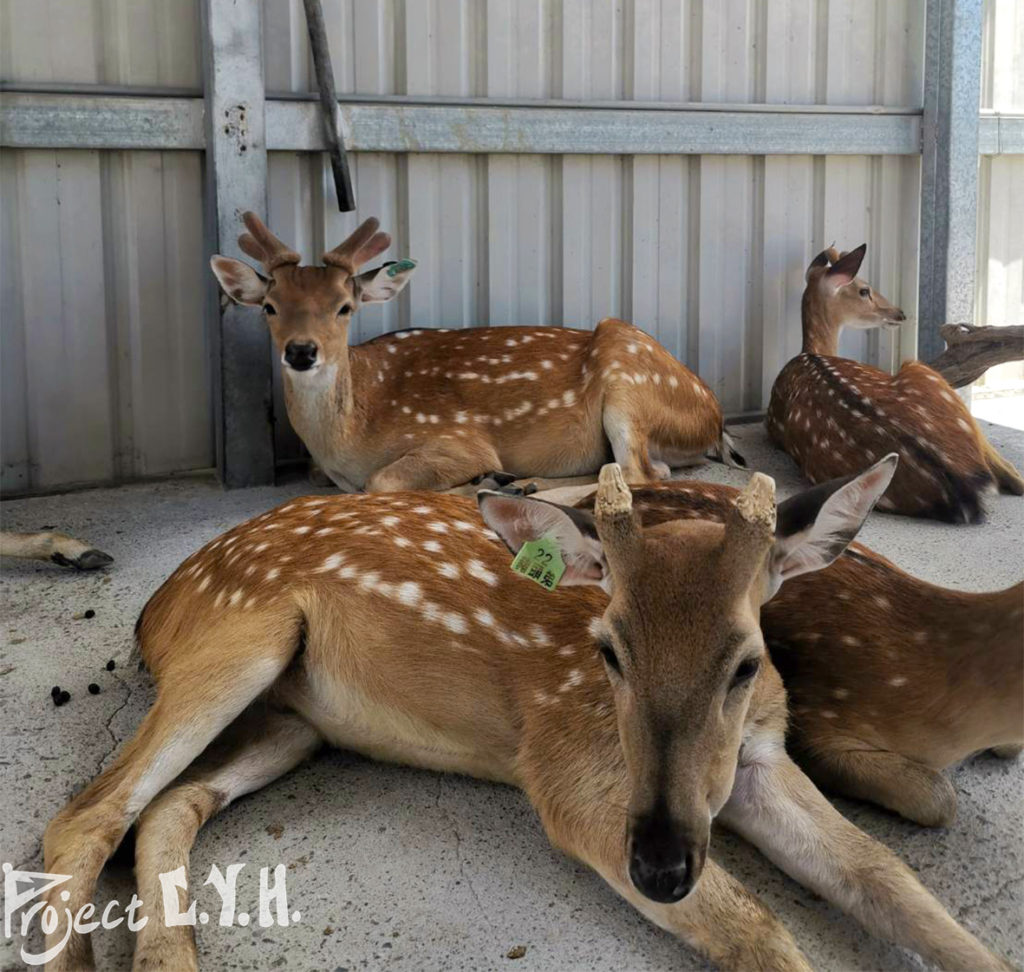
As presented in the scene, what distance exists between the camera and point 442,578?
261 cm

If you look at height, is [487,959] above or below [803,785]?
below

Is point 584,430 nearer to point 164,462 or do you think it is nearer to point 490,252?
point 490,252

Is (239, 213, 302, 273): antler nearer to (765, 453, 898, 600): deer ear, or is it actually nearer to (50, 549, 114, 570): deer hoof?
(50, 549, 114, 570): deer hoof

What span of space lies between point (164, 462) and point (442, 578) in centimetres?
302

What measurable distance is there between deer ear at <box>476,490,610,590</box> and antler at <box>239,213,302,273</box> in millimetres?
2876

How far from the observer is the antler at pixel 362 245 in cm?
489

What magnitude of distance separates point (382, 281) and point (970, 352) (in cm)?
291

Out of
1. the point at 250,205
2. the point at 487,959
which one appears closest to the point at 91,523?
the point at 250,205

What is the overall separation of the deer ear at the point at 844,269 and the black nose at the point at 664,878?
4.73 metres

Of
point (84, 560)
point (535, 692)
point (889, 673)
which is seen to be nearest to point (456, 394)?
point (84, 560)

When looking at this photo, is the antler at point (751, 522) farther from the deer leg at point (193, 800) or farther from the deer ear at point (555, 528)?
the deer leg at point (193, 800)

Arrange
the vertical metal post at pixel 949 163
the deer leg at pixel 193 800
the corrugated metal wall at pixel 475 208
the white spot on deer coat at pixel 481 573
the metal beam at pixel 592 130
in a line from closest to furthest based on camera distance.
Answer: the deer leg at pixel 193 800 < the white spot on deer coat at pixel 481 573 < the corrugated metal wall at pixel 475 208 < the metal beam at pixel 592 130 < the vertical metal post at pixel 949 163

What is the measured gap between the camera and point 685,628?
76.4 inches

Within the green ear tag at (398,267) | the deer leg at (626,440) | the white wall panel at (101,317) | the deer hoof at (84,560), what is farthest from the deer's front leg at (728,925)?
the white wall panel at (101,317)
